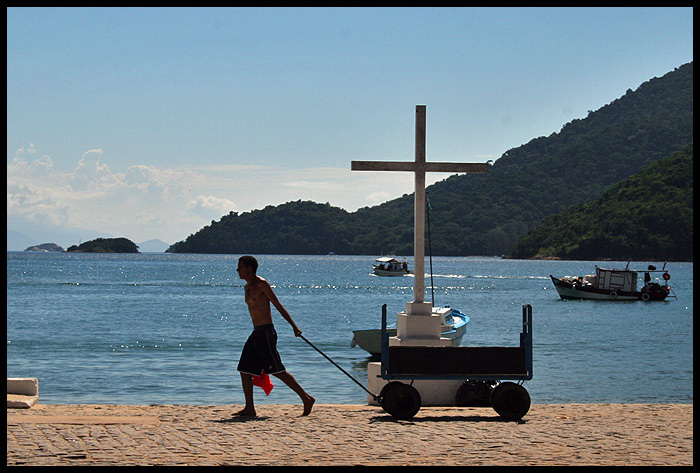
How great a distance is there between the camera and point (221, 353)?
3147 cm

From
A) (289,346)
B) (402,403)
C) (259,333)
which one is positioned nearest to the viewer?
(259,333)

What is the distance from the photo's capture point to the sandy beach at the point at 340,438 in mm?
7430

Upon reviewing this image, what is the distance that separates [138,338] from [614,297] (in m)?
47.3

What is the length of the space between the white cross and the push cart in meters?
1.38

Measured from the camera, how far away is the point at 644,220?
549ft

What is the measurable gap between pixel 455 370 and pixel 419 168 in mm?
2836

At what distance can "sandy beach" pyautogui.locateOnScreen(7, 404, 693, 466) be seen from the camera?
7.43 m

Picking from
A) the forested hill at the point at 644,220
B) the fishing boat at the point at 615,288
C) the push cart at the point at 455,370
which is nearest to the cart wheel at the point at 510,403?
the push cart at the point at 455,370

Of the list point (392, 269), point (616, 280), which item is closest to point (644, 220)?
point (392, 269)

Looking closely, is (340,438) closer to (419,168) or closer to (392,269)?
(419,168)

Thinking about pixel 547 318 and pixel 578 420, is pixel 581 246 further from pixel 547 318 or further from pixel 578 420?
pixel 578 420

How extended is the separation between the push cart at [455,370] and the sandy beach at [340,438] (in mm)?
231

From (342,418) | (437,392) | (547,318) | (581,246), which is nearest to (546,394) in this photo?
(437,392)

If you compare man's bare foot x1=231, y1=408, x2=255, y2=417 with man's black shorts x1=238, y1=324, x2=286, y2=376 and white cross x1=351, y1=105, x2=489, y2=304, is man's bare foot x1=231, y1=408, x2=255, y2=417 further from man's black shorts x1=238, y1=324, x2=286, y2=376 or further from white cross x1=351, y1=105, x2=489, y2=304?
white cross x1=351, y1=105, x2=489, y2=304
